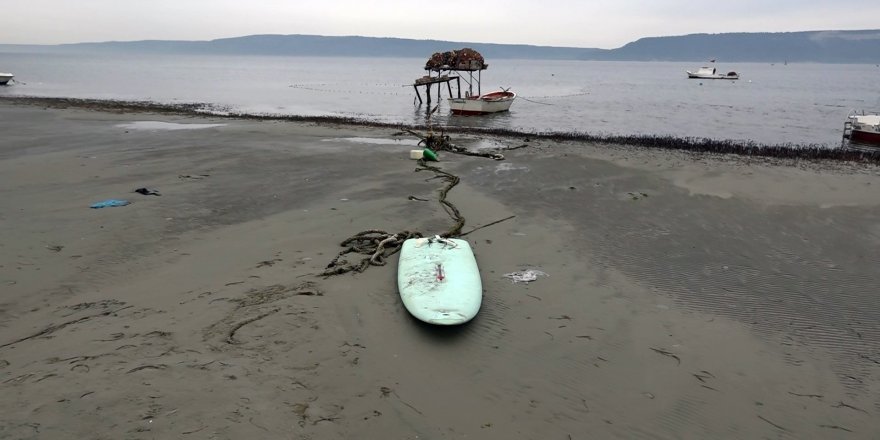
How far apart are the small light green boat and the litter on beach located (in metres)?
0.50

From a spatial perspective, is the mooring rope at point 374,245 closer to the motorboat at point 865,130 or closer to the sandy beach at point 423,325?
the sandy beach at point 423,325

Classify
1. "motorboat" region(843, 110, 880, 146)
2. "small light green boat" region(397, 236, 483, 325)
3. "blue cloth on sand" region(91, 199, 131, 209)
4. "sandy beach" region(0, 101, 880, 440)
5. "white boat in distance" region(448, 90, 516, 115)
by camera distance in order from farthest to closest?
1. "white boat in distance" region(448, 90, 516, 115)
2. "motorboat" region(843, 110, 880, 146)
3. "blue cloth on sand" region(91, 199, 131, 209)
4. "small light green boat" region(397, 236, 483, 325)
5. "sandy beach" region(0, 101, 880, 440)

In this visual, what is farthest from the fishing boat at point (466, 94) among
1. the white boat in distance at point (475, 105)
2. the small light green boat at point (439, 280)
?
the small light green boat at point (439, 280)

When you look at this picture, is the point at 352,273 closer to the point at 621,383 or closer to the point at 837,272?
the point at 621,383

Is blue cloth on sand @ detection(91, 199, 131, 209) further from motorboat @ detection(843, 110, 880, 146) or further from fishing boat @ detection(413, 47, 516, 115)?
motorboat @ detection(843, 110, 880, 146)

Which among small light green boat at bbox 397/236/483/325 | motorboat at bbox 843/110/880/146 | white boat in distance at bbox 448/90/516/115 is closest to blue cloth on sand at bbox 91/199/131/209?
small light green boat at bbox 397/236/483/325

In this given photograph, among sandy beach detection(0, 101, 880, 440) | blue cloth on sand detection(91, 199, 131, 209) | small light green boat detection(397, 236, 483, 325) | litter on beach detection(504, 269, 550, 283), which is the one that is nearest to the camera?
sandy beach detection(0, 101, 880, 440)

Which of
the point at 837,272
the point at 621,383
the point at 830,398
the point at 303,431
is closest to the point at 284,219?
the point at 303,431

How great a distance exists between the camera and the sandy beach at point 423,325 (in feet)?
13.0

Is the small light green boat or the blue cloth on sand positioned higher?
the blue cloth on sand

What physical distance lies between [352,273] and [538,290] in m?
2.27

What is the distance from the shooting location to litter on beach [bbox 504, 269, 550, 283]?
6555mm

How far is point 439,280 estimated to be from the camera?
5.95m

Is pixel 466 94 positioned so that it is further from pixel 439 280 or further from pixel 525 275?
pixel 439 280
